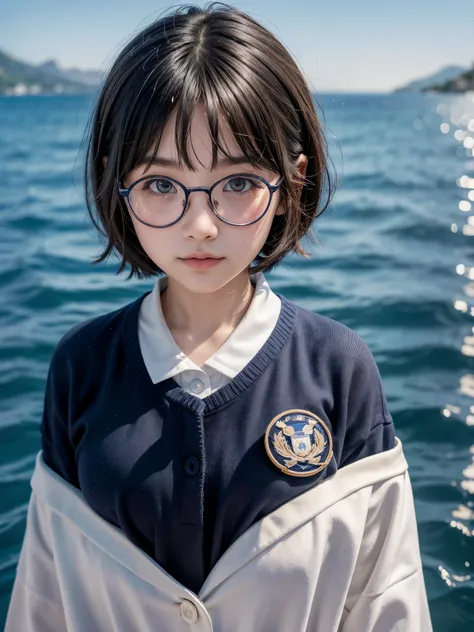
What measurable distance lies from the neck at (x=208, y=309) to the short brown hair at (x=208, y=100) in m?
0.13

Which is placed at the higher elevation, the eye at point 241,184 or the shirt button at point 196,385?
the eye at point 241,184

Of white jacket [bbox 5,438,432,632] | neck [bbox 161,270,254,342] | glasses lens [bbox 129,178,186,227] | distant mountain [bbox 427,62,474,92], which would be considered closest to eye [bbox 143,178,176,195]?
glasses lens [bbox 129,178,186,227]

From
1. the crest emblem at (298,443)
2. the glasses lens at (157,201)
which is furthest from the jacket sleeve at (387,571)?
the glasses lens at (157,201)

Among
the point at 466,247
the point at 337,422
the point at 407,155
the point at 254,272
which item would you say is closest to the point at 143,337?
the point at 254,272

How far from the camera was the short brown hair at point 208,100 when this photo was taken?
1284 millimetres

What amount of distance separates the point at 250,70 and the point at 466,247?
3.65 m

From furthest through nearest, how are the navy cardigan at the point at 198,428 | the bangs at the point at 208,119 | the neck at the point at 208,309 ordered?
the neck at the point at 208,309
the navy cardigan at the point at 198,428
the bangs at the point at 208,119

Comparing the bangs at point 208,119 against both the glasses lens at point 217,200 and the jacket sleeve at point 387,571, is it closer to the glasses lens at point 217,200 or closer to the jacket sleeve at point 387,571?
the glasses lens at point 217,200

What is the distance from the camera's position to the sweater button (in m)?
1.35

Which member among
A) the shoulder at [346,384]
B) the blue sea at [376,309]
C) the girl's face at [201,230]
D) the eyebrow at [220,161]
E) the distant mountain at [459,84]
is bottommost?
the blue sea at [376,309]

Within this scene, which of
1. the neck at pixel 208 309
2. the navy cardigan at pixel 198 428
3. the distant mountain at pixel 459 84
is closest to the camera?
the navy cardigan at pixel 198 428

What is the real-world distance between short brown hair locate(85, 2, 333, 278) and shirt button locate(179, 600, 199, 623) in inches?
24.0

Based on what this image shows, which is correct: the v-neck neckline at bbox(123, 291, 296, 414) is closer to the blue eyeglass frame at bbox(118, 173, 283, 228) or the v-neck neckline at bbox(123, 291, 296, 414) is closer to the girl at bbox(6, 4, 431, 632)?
the girl at bbox(6, 4, 431, 632)

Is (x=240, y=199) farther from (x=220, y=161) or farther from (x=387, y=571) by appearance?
(x=387, y=571)
